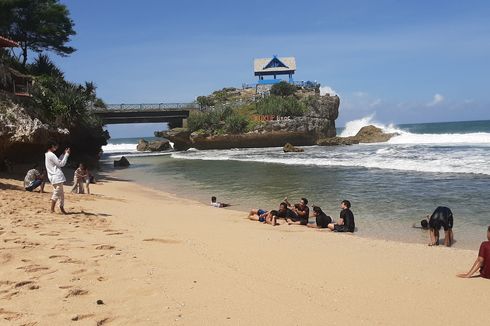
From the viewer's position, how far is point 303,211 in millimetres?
12148

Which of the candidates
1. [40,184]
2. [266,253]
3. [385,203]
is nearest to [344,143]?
[385,203]

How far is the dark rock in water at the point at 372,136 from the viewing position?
60.0 metres

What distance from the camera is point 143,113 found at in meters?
63.9

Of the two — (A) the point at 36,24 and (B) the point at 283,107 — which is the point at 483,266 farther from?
(B) the point at 283,107

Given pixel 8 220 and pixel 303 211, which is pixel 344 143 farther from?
pixel 8 220

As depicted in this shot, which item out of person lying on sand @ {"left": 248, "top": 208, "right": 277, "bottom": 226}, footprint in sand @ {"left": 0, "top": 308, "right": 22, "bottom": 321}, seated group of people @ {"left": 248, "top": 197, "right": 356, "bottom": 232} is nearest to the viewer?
footprint in sand @ {"left": 0, "top": 308, "right": 22, "bottom": 321}

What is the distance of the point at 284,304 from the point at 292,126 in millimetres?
55241

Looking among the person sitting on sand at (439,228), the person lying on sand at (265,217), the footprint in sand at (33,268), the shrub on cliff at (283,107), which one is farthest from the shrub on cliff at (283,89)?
the footprint in sand at (33,268)

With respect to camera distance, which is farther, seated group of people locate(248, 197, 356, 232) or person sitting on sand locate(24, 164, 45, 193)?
person sitting on sand locate(24, 164, 45, 193)

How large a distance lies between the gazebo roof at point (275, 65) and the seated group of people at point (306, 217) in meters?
71.1

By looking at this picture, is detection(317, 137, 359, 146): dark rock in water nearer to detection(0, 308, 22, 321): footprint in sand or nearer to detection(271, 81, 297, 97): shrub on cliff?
detection(271, 81, 297, 97): shrub on cliff

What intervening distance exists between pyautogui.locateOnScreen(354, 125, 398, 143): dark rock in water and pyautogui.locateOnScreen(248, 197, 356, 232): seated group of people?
165 ft

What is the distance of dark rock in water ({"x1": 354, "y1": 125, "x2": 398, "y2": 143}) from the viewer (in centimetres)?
6000

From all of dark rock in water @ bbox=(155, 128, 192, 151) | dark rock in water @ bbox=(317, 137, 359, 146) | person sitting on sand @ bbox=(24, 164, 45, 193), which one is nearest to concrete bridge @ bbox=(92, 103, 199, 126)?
dark rock in water @ bbox=(155, 128, 192, 151)
